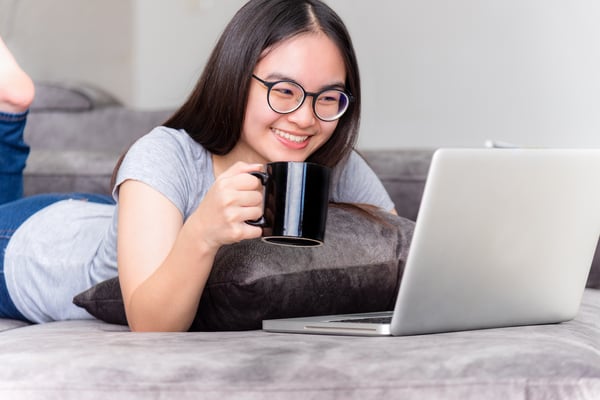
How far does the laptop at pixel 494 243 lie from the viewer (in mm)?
927

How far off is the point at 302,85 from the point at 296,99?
3cm

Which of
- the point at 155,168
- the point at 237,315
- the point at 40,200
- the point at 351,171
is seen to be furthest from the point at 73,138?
the point at 237,315

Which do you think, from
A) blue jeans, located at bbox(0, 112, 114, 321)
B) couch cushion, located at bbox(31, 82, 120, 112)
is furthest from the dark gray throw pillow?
couch cushion, located at bbox(31, 82, 120, 112)

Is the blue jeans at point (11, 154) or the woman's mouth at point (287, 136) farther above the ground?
the woman's mouth at point (287, 136)

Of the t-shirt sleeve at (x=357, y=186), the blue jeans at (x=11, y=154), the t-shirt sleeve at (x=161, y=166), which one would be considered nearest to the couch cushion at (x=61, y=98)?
the blue jeans at (x=11, y=154)

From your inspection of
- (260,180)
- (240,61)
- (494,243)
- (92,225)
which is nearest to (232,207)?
(260,180)

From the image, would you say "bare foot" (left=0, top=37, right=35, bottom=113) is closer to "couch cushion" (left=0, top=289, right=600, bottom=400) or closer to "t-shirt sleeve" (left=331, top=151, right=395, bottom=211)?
"t-shirt sleeve" (left=331, top=151, right=395, bottom=211)

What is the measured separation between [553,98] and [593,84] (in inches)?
6.9

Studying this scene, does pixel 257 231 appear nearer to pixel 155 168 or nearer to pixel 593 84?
pixel 155 168

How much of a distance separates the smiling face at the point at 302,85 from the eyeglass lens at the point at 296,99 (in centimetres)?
1

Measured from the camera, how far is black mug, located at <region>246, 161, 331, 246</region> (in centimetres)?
98

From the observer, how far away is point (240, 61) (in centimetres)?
141

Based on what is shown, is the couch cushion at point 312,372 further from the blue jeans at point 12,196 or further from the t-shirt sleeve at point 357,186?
the t-shirt sleeve at point 357,186

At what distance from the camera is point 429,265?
3.11 feet
